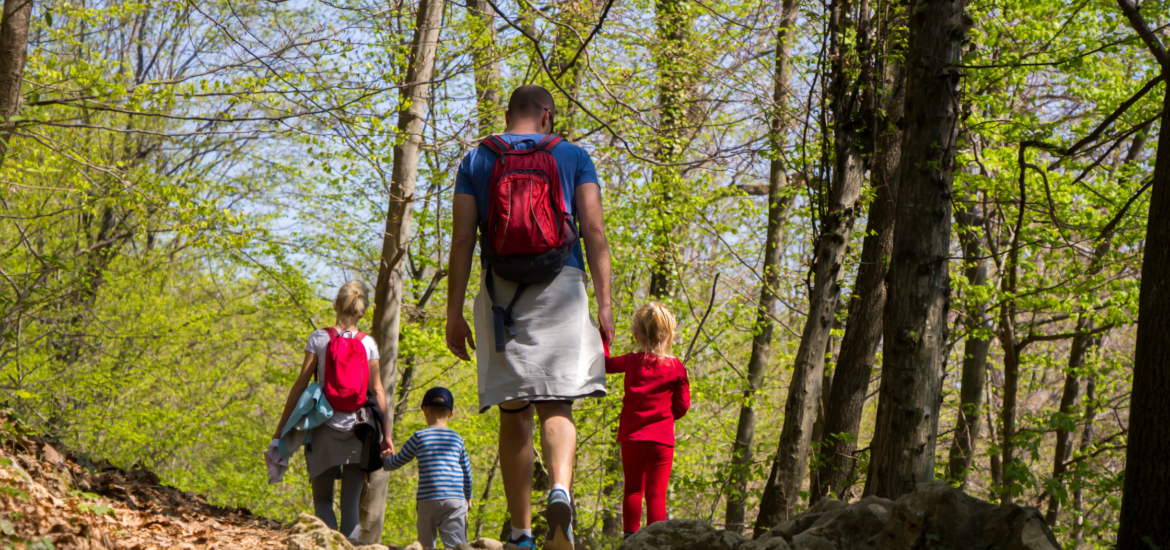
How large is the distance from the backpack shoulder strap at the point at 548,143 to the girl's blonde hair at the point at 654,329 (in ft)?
5.74

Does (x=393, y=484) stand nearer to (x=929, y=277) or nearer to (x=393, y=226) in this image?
(x=393, y=226)

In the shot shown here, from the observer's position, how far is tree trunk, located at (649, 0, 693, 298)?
11.1 m

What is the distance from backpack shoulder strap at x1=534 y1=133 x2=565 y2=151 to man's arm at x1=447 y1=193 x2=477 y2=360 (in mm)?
370

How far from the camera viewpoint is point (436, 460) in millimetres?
4914

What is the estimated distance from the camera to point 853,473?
561 cm

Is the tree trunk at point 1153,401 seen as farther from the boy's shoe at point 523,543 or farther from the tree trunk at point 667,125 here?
the tree trunk at point 667,125

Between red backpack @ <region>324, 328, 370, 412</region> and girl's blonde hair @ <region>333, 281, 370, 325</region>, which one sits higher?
girl's blonde hair @ <region>333, 281, 370, 325</region>

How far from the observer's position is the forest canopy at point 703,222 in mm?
4082

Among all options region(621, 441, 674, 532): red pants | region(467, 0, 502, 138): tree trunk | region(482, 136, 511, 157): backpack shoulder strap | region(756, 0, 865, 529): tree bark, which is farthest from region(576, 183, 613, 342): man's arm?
region(467, 0, 502, 138): tree trunk

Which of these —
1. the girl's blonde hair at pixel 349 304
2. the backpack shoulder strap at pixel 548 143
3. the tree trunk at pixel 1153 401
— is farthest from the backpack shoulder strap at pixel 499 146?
the tree trunk at pixel 1153 401

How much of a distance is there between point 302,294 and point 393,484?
6.26 metres

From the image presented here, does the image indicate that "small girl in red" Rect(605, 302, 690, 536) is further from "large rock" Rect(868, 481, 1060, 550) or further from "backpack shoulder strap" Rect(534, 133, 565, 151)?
"large rock" Rect(868, 481, 1060, 550)

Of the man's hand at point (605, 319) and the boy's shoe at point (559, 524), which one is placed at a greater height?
the man's hand at point (605, 319)

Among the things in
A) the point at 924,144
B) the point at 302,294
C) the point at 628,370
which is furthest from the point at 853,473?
the point at 302,294
